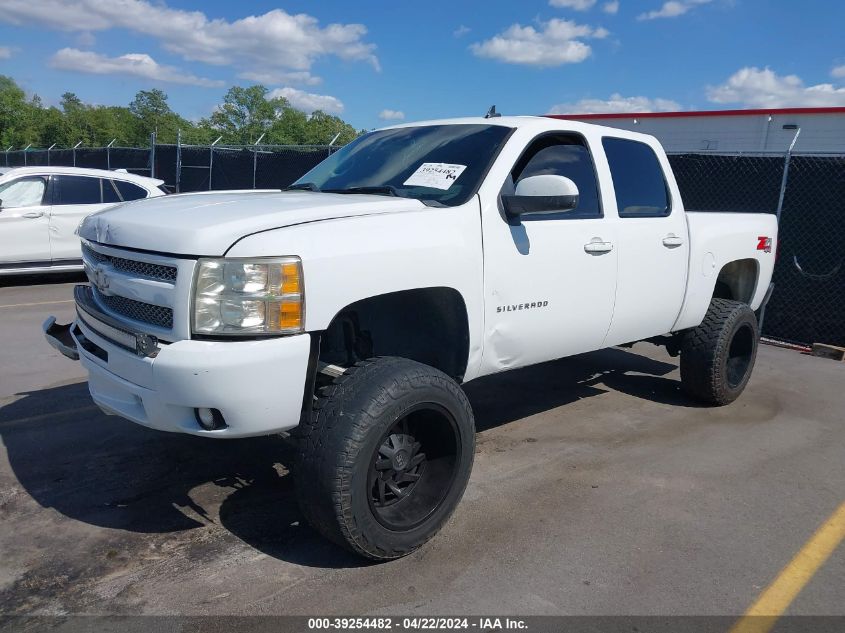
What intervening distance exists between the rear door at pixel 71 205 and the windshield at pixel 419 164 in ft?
23.0

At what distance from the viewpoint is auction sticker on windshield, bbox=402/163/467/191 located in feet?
12.3

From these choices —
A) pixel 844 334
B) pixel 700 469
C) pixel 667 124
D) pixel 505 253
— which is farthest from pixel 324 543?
pixel 667 124

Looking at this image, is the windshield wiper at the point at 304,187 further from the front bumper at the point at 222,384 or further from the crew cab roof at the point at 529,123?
the front bumper at the point at 222,384

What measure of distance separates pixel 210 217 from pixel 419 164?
1427 millimetres

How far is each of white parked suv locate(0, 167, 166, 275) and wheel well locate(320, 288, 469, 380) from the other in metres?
7.91

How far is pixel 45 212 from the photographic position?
999cm

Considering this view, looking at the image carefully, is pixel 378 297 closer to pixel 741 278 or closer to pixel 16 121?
pixel 741 278

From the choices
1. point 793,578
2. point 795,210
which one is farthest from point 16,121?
point 793,578

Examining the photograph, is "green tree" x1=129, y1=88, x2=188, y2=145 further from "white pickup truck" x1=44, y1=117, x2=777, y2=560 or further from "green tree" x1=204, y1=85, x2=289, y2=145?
"white pickup truck" x1=44, y1=117, x2=777, y2=560

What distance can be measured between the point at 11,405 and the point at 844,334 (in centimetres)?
861

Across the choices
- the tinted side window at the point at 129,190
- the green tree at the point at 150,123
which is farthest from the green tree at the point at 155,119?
the tinted side window at the point at 129,190

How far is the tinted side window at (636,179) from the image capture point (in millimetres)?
4594

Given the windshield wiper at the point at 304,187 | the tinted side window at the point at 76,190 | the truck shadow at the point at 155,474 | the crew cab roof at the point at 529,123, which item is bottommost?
the truck shadow at the point at 155,474

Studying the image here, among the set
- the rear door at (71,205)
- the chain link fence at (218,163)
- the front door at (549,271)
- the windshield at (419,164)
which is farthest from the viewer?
the chain link fence at (218,163)
